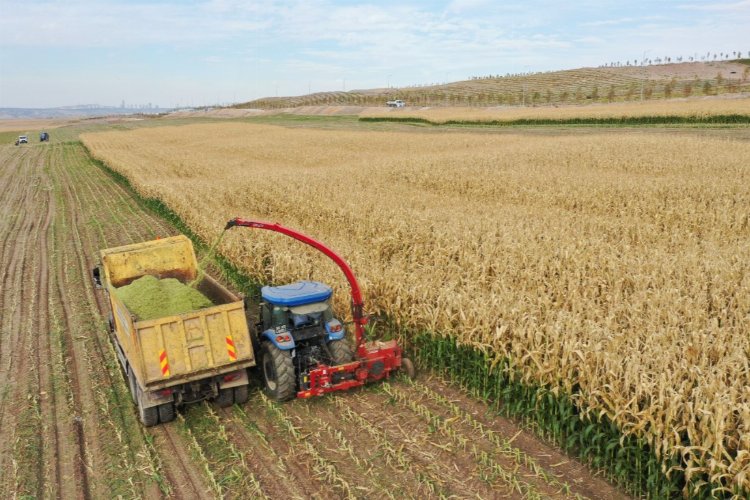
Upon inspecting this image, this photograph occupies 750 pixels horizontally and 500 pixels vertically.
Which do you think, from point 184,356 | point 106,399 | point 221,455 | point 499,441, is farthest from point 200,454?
point 499,441

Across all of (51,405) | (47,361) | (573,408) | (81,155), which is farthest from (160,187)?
(81,155)

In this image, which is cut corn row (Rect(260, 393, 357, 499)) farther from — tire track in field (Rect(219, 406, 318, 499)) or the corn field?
the corn field

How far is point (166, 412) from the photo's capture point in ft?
22.9

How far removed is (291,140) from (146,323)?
41741 millimetres

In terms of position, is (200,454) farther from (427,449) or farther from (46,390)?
(46,390)

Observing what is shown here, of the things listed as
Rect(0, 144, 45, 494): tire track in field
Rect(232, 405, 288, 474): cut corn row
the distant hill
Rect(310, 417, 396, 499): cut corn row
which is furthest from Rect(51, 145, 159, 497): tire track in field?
the distant hill

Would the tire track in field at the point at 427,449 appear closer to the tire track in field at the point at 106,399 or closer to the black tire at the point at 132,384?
the tire track in field at the point at 106,399

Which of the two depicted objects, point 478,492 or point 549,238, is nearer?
point 478,492

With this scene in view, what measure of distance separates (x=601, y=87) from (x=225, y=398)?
102105 millimetres

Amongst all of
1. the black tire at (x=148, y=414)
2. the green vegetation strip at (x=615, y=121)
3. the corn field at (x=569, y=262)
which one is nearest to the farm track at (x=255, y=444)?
the black tire at (x=148, y=414)

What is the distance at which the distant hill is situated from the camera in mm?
77062

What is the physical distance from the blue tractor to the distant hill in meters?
79.8

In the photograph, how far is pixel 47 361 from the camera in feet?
29.1

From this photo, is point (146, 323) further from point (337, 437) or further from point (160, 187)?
point (160, 187)
